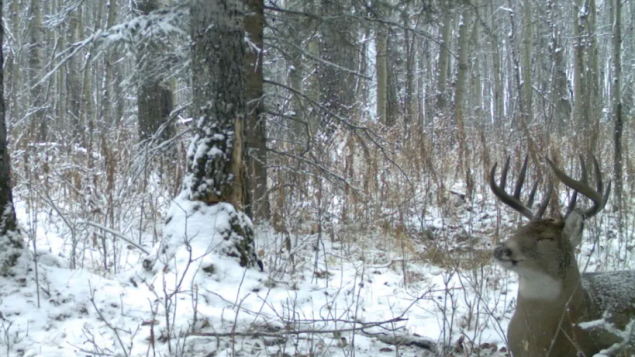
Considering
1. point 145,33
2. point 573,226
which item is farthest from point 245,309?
point 145,33

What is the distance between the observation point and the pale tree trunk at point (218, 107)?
3982 millimetres

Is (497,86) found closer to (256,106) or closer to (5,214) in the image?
(256,106)

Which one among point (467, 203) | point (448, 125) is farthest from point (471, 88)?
point (467, 203)

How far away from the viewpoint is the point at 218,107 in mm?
4004

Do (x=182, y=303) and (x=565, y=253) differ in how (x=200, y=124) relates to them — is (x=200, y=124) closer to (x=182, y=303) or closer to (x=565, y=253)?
(x=182, y=303)

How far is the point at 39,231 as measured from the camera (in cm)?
545

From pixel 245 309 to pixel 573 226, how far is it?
1866 millimetres

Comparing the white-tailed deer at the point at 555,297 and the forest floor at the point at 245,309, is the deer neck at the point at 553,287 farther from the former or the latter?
the forest floor at the point at 245,309

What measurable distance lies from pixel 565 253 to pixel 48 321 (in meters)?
2.92

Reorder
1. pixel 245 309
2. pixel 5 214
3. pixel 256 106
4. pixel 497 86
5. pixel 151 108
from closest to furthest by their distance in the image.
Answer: pixel 245 309
pixel 5 214
pixel 256 106
pixel 151 108
pixel 497 86

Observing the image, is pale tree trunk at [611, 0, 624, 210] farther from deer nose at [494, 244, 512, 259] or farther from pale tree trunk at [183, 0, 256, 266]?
pale tree trunk at [183, 0, 256, 266]

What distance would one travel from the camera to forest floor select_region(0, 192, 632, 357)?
2.92m

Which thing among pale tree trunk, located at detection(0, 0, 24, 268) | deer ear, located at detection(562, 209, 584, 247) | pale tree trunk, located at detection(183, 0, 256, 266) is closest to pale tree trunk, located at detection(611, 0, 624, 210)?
deer ear, located at detection(562, 209, 584, 247)

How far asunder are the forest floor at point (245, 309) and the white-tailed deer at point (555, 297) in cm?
23
